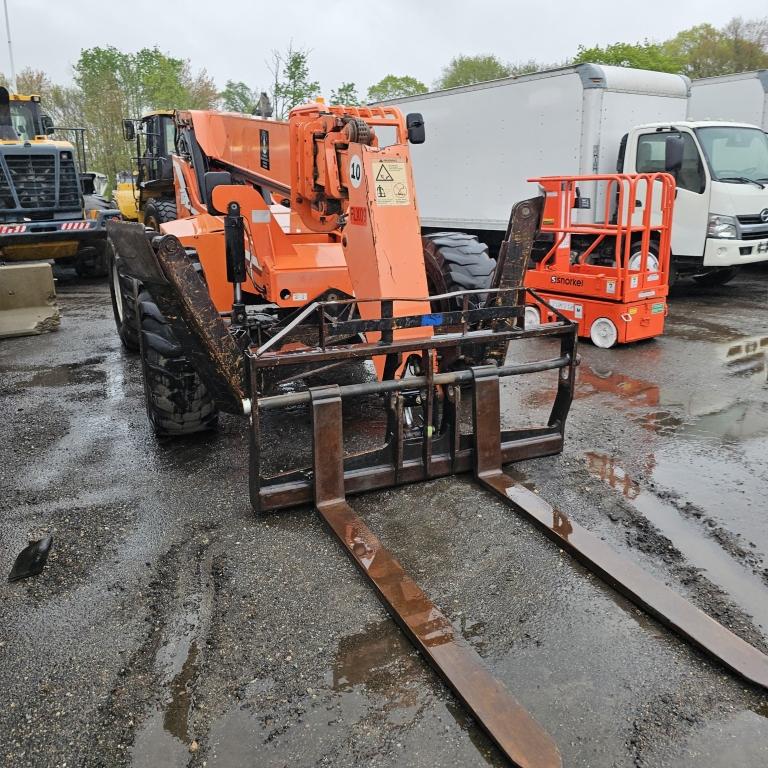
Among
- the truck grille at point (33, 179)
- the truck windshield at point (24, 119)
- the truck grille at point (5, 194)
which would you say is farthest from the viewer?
the truck windshield at point (24, 119)

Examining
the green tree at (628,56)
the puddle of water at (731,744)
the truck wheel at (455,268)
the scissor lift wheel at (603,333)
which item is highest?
the green tree at (628,56)

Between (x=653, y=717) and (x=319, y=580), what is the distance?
1.52m

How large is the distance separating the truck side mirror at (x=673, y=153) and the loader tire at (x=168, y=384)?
7.82m

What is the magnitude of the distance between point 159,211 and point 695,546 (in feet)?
23.0

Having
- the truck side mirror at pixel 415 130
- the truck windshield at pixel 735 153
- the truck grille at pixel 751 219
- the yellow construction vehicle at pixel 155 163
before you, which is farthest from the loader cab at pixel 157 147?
the truck grille at pixel 751 219

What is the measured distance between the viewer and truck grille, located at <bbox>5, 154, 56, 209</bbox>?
38.9ft

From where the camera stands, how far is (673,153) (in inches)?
383

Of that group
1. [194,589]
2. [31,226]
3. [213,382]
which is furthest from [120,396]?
[31,226]

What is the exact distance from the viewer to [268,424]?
530cm

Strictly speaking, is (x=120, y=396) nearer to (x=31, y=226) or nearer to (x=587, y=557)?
(x=587, y=557)

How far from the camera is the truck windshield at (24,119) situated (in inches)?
499

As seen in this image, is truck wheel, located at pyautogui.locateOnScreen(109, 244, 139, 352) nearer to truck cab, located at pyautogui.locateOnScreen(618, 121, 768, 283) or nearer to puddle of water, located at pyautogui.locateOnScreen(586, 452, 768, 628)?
puddle of water, located at pyautogui.locateOnScreen(586, 452, 768, 628)

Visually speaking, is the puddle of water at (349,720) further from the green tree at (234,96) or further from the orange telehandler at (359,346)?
the green tree at (234,96)

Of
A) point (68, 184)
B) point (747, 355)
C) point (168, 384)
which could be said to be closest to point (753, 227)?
point (747, 355)
